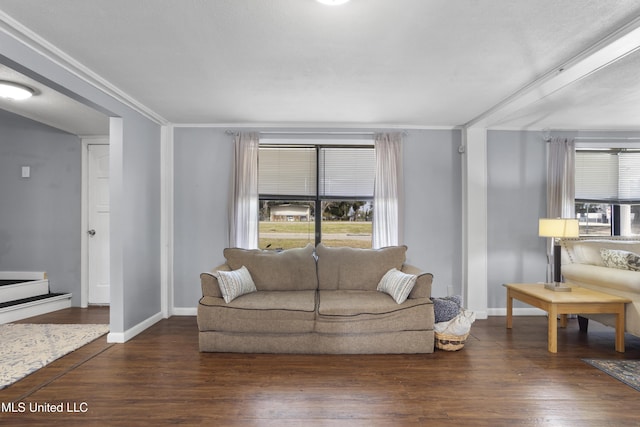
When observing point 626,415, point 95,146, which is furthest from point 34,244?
point 626,415

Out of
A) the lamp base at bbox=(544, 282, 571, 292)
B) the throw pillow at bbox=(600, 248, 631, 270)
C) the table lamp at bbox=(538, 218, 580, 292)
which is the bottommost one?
the lamp base at bbox=(544, 282, 571, 292)

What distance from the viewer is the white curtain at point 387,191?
4.40m

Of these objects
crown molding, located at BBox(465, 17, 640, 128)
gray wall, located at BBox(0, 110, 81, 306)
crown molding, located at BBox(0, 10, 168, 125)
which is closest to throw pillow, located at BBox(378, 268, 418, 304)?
crown molding, located at BBox(465, 17, 640, 128)

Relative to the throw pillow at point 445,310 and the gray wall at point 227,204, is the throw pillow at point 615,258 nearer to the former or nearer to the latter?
the gray wall at point 227,204

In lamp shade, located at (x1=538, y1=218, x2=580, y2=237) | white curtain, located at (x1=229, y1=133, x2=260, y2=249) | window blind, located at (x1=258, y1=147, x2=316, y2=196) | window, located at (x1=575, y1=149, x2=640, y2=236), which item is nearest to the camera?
lamp shade, located at (x1=538, y1=218, x2=580, y2=237)

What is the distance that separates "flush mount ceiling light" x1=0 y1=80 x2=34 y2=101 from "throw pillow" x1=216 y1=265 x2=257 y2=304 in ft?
7.93

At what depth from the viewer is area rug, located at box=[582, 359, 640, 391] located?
8.74ft

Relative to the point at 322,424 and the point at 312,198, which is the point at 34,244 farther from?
the point at 322,424

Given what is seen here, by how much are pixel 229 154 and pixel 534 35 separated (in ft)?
11.3

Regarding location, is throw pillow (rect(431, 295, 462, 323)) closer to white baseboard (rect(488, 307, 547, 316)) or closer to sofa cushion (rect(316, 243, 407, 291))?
sofa cushion (rect(316, 243, 407, 291))

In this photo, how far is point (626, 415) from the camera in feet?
7.23

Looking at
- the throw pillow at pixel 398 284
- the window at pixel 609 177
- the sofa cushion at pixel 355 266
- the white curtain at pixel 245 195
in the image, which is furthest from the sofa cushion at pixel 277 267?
the window at pixel 609 177

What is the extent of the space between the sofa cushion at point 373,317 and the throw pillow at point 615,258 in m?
2.02

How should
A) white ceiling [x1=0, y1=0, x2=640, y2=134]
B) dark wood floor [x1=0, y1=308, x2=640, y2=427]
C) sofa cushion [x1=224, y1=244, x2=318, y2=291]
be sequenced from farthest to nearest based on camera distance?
1. sofa cushion [x1=224, y1=244, x2=318, y2=291]
2. dark wood floor [x1=0, y1=308, x2=640, y2=427]
3. white ceiling [x1=0, y1=0, x2=640, y2=134]
